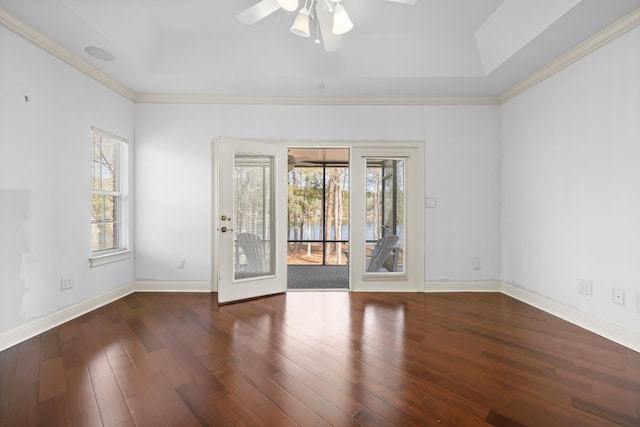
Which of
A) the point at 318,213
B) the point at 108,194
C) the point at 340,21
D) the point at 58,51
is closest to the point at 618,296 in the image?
the point at 340,21

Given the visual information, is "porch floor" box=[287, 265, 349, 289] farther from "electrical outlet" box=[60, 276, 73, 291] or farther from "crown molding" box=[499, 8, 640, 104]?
"crown molding" box=[499, 8, 640, 104]

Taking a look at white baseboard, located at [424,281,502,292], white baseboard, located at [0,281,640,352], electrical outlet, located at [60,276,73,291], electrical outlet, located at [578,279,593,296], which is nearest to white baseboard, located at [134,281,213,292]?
white baseboard, located at [0,281,640,352]

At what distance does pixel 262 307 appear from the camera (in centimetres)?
329

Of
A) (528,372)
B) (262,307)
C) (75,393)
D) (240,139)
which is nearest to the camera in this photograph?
(75,393)

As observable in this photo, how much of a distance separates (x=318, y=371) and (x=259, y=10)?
102 inches

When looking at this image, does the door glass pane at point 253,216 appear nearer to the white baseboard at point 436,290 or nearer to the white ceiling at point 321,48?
the white baseboard at point 436,290

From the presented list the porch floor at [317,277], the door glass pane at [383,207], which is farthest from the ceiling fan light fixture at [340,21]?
the porch floor at [317,277]

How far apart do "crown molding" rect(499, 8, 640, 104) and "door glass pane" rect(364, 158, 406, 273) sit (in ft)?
5.28

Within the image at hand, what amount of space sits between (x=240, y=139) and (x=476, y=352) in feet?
10.8

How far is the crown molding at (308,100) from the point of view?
3791 mm

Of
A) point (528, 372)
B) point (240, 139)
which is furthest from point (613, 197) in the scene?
point (240, 139)

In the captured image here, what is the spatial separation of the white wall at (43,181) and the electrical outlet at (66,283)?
4cm

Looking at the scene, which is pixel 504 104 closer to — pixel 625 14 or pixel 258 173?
pixel 625 14

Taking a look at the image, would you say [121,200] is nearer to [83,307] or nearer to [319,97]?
[83,307]
